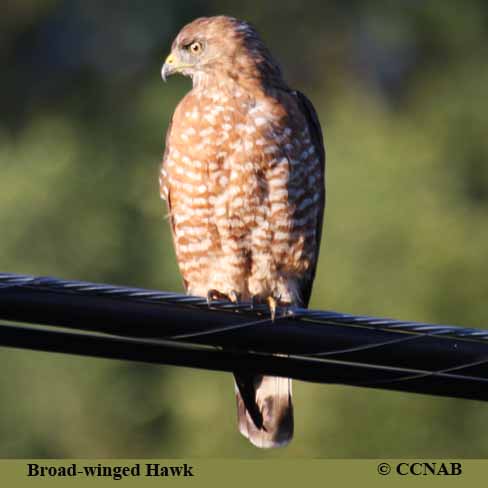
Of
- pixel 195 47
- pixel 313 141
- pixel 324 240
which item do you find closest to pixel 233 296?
pixel 313 141

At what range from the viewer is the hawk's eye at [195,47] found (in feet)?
23.1

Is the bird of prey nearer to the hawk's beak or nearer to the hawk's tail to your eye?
the hawk's tail

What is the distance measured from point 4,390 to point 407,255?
3669 millimetres

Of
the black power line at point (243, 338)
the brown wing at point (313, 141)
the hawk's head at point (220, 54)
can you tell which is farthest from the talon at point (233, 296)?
the black power line at point (243, 338)

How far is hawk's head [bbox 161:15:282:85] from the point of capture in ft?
22.3

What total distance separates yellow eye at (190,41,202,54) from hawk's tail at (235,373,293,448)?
157cm

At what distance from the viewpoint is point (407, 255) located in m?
11.5

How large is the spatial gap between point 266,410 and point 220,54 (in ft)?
5.53

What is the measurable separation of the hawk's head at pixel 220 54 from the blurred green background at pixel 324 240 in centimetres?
383

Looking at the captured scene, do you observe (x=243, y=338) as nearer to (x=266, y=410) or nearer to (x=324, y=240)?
(x=266, y=410)

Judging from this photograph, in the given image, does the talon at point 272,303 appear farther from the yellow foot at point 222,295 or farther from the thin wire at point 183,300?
the thin wire at point 183,300

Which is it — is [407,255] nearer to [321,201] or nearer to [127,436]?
[127,436]

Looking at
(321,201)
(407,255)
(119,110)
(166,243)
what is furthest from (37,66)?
(321,201)

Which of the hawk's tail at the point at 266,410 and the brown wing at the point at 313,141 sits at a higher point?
the brown wing at the point at 313,141
